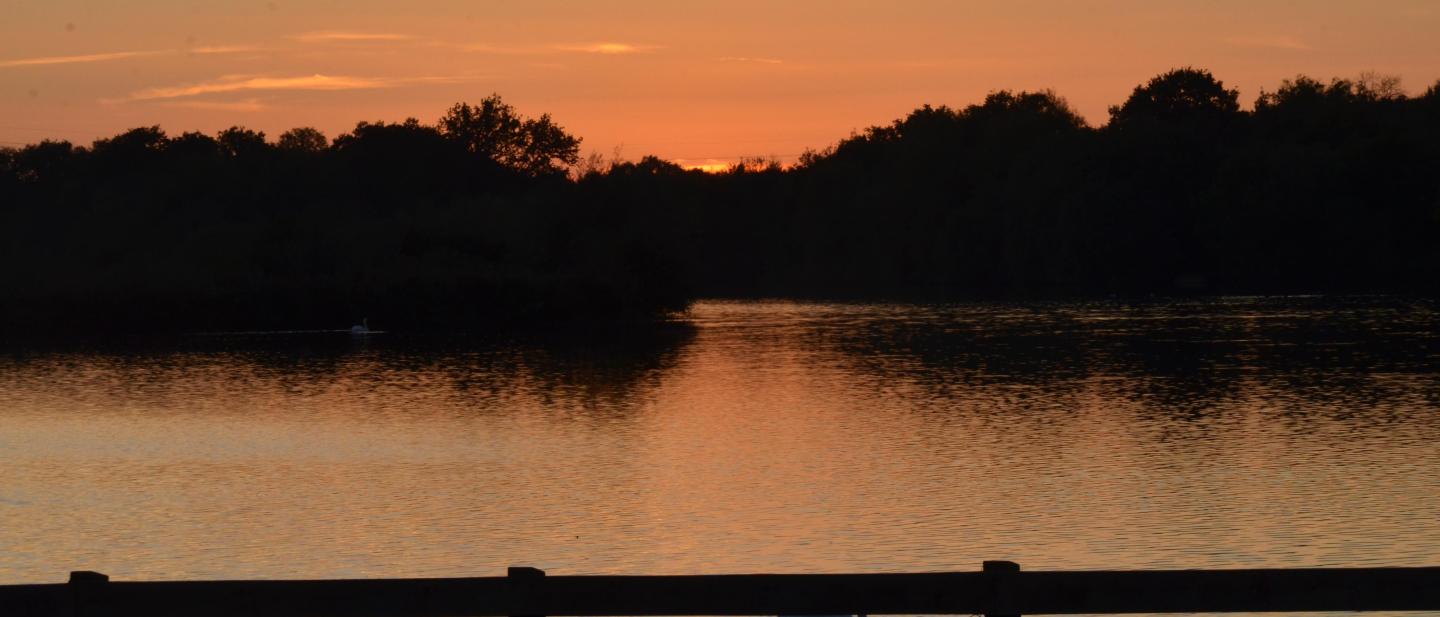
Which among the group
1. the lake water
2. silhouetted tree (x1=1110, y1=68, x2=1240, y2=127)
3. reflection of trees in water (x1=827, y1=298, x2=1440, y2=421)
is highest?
silhouetted tree (x1=1110, y1=68, x2=1240, y2=127)

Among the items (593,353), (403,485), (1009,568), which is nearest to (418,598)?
(1009,568)

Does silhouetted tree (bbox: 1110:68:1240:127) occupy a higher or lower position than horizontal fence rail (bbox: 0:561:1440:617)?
higher

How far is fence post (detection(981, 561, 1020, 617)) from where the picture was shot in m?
8.53

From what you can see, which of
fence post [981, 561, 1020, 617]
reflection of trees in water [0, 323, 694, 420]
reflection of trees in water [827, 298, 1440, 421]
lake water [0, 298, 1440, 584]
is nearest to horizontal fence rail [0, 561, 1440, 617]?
fence post [981, 561, 1020, 617]

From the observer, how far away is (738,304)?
100 m

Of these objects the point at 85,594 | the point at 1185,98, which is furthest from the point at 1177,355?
the point at 1185,98

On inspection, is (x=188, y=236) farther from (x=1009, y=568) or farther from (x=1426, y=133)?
(x=1009, y=568)

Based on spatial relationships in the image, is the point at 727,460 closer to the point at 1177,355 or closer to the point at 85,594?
the point at 85,594

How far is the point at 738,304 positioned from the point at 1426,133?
1810 inches

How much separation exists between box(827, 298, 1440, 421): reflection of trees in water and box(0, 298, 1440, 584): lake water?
11.6 inches

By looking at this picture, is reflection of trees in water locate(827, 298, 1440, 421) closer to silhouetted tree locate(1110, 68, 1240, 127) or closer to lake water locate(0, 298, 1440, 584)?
lake water locate(0, 298, 1440, 584)

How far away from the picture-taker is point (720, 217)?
506 feet

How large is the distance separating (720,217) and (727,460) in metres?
124

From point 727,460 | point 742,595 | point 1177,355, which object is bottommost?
point 1177,355
